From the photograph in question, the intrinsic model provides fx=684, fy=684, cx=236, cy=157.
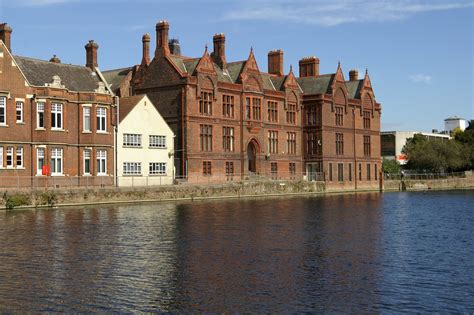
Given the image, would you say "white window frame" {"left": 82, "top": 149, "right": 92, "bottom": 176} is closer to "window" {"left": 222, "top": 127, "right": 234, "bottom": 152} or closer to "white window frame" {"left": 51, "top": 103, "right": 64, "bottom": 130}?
"white window frame" {"left": 51, "top": 103, "right": 64, "bottom": 130}

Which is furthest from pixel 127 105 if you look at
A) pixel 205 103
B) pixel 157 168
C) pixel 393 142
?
pixel 393 142

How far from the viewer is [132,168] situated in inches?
2756

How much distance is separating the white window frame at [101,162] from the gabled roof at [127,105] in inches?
180

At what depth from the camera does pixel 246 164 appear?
8594cm

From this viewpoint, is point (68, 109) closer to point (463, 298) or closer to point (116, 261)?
point (116, 261)

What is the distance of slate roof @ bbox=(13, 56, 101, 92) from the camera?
63500 millimetres

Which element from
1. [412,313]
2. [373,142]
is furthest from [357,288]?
[373,142]

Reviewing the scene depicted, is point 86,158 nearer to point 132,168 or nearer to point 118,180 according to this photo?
point 118,180

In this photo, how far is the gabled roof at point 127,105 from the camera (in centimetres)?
6988

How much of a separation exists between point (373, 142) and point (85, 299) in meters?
90.1

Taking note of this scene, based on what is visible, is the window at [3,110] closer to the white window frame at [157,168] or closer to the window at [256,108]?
the white window frame at [157,168]

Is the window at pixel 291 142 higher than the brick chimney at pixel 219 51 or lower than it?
lower

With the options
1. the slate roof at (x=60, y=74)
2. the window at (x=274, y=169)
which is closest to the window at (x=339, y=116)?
the window at (x=274, y=169)

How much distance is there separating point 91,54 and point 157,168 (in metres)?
13.9
